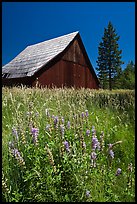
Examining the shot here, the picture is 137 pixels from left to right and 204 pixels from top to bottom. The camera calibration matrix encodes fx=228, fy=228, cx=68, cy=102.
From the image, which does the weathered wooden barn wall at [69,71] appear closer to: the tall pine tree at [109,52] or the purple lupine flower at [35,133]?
the tall pine tree at [109,52]

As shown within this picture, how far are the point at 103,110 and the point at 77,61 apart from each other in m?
6.98

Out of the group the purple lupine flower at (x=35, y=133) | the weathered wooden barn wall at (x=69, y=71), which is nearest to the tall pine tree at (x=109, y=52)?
the purple lupine flower at (x=35, y=133)

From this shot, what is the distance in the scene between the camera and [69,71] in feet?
32.0

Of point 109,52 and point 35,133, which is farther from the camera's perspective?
point 109,52

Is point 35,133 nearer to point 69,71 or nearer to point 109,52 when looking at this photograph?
point 109,52

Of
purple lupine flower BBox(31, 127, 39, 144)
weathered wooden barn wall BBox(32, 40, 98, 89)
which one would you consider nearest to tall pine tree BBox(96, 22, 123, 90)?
purple lupine flower BBox(31, 127, 39, 144)

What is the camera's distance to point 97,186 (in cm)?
159

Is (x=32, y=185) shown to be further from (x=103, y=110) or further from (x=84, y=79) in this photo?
(x=84, y=79)

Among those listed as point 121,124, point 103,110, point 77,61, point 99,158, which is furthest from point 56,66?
point 99,158

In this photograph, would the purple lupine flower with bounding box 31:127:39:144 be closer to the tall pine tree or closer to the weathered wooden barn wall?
the tall pine tree

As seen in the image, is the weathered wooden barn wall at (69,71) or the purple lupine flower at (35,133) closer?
the purple lupine flower at (35,133)

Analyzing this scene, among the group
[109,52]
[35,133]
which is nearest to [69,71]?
[109,52]

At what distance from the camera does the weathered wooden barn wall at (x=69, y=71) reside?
30.2ft

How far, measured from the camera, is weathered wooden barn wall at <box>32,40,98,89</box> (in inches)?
362
